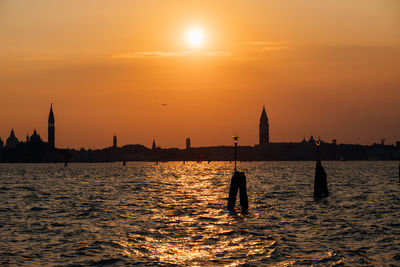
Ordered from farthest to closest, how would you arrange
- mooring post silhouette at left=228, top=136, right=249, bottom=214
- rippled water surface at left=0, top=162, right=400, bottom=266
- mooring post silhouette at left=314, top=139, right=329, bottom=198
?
1. mooring post silhouette at left=314, top=139, right=329, bottom=198
2. mooring post silhouette at left=228, top=136, right=249, bottom=214
3. rippled water surface at left=0, top=162, right=400, bottom=266

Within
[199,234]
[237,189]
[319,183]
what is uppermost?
[237,189]

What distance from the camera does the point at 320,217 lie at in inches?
1494

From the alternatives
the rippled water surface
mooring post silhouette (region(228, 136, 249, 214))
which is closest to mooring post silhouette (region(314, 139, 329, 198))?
the rippled water surface

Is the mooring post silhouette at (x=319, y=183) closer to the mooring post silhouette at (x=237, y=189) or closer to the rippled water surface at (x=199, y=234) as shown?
the rippled water surface at (x=199, y=234)

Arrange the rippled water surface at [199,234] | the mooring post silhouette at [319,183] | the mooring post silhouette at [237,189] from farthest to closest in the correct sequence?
1. the mooring post silhouette at [319,183]
2. the mooring post silhouette at [237,189]
3. the rippled water surface at [199,234]

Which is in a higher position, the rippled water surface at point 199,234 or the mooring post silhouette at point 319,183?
the mooring post silhouette at point 319,183

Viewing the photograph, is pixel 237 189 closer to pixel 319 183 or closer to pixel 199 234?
pixel 199 234

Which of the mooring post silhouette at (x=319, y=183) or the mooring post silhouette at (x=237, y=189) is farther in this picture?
the mooring post silhouette at (x=319, y=183)

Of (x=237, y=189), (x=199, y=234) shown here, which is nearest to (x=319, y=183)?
(x=237, y=189)

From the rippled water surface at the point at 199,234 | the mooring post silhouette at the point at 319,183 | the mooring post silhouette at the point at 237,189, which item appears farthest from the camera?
the mooring post silhouette at the point at 319,183

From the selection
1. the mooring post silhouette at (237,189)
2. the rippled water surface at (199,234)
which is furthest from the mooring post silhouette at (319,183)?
the mooring post silhouette at (237,189)

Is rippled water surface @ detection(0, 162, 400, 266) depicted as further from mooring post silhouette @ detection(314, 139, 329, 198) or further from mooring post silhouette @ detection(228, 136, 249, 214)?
mooring post silhouette @ detection(314, 139, 329, 198)

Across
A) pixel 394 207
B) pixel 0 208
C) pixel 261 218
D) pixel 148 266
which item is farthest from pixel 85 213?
pixel 394 207

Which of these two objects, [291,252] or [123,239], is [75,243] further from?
[291,252]
